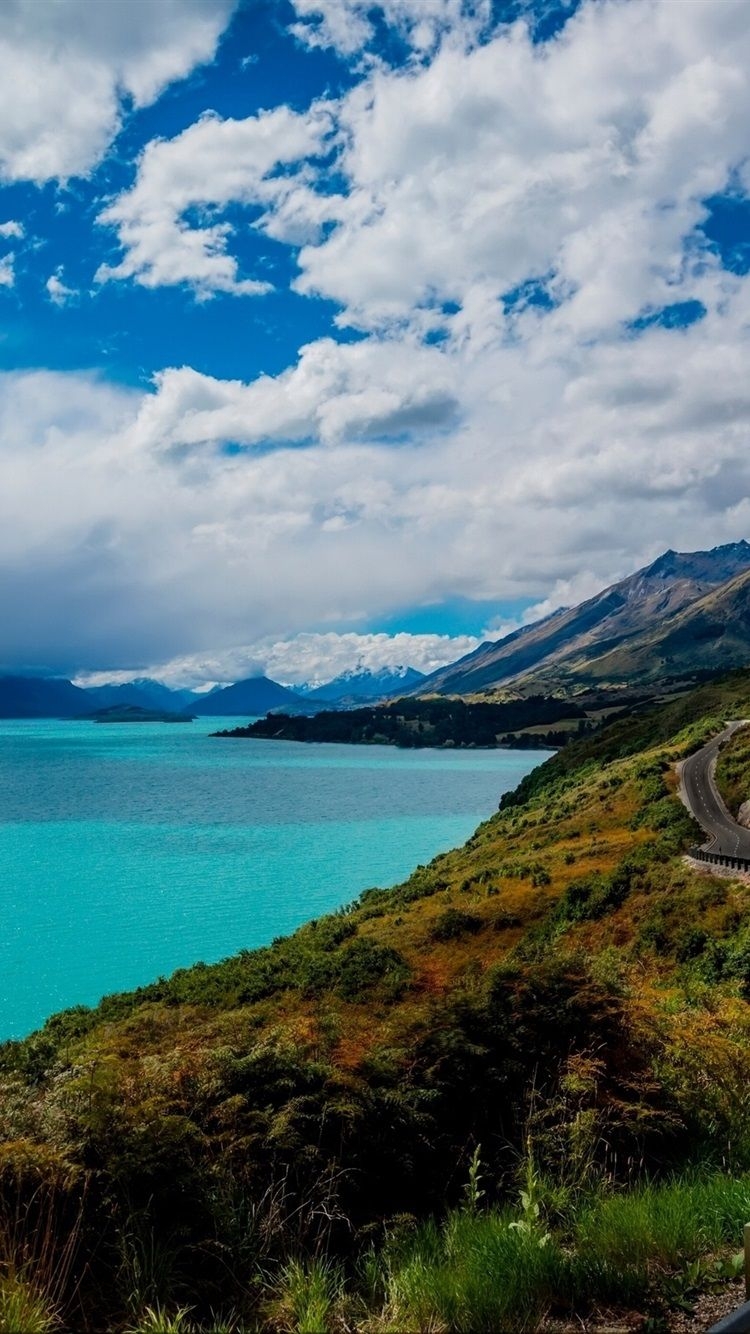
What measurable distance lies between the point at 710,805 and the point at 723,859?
2180cm

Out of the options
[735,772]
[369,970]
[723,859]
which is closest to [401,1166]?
[369,970]

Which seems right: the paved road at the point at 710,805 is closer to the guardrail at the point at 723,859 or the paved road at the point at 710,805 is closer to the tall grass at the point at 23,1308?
the guardrail at the point at 723,859

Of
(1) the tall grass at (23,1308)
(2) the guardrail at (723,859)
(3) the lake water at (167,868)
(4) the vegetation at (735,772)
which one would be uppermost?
(1) the tall grass at (23,1308)

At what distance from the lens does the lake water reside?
66062mm

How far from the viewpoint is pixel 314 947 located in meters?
51.5

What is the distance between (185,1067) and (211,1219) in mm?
3850

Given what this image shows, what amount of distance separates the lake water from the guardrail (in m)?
38.6

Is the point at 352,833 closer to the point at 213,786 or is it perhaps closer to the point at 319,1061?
the point at 213,786

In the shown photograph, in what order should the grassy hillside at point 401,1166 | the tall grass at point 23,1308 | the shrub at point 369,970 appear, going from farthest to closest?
the shrub at point 369,970 < the grassy hillside at point 401,1166 < the tall grass at point 23,1308

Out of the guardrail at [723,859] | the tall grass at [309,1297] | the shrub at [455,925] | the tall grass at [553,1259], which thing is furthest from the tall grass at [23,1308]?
the guardrail at [723,859]

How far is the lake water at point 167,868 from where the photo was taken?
66.1m

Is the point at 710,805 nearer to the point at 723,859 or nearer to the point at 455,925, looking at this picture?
the point at 723,859

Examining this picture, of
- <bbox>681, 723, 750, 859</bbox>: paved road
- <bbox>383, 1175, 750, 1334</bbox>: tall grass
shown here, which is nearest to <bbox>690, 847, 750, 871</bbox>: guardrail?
<bbox>681, 723, 750, 859</bbox>: paved road

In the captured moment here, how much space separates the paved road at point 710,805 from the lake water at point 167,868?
3810 cm
